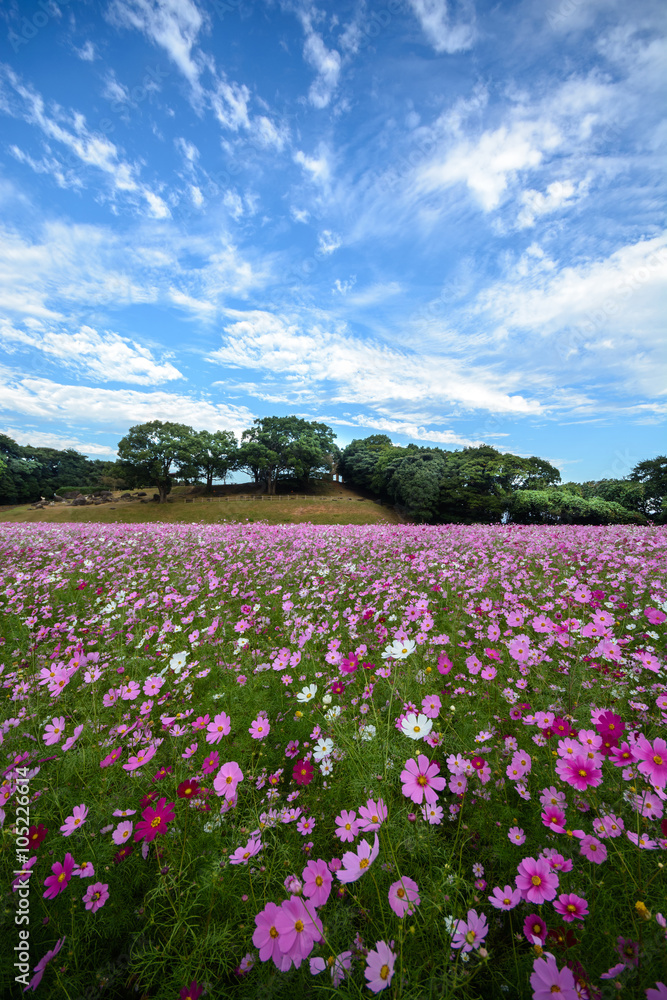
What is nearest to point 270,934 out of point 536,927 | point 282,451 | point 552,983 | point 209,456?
point 552,983

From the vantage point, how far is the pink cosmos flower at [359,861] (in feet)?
3.21

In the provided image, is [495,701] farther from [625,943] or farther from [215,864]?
[215,864]

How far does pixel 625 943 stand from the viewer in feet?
3.85

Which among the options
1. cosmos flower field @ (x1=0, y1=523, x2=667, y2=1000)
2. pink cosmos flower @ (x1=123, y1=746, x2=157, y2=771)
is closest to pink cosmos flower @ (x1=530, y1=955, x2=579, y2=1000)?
cosmos flower field @ (x1=0, y1=523, x2=667, y2=1000)

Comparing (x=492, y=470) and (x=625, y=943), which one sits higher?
(x=492, y=470)

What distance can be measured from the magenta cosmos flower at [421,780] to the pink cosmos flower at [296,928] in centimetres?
39

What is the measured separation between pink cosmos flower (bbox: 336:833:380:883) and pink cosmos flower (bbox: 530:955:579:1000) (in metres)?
0.40

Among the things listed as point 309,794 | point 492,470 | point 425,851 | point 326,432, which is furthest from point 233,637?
point 326,432

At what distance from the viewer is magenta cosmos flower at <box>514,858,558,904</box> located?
115 centimetres

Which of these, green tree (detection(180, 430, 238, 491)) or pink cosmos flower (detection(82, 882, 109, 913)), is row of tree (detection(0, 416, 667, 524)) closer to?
green tree (detection(180, 430, 238, 491))

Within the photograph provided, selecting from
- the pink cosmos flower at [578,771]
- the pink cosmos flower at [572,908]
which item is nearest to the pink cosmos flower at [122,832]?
the pink cosmos flower at [572,908]

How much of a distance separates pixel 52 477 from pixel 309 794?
244 ft

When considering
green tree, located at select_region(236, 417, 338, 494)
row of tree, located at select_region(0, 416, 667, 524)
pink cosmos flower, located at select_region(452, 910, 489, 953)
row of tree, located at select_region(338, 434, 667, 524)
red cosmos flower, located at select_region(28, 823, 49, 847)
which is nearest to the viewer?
pink cosmos flower, located at select_region(452, 910, 489, 953)

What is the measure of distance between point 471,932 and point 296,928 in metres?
0.45
